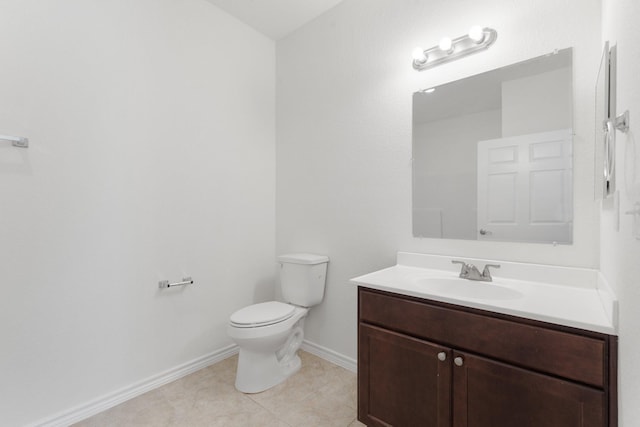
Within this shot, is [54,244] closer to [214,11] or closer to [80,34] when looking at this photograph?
[80,34]

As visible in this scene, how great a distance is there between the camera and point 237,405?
1733 millimetres

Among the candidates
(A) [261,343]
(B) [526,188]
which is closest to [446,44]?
(B) [526,188]

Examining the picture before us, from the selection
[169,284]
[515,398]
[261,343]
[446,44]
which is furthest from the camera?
[169,284]

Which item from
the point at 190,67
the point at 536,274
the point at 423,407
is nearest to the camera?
the point at 423,407

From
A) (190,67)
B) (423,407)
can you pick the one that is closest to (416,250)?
(423,407)

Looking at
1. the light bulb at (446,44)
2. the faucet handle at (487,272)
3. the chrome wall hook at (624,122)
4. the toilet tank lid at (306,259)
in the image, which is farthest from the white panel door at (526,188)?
the toilet tank lid at (306,259)

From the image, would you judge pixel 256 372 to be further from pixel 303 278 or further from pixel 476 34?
pixel 476 34

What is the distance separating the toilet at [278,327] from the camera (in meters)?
1.84

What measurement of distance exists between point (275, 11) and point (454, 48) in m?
1.38

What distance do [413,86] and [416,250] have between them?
988 mm

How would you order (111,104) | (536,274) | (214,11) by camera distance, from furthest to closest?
1. (214,11)
2. (111,104)
3. (536,274)

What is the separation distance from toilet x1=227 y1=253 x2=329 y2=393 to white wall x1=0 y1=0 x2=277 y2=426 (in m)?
0.44

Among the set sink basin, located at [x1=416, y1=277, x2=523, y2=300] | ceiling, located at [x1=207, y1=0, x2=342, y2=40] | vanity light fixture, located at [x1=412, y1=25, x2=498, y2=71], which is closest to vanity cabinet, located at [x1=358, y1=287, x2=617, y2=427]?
sink basin, located at [x1=416, y1=277, x2=523, y2=300]

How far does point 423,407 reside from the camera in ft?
4.14
